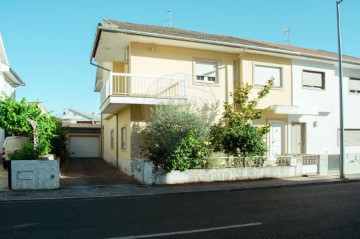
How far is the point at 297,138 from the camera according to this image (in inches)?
708

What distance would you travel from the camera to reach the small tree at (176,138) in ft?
40.0

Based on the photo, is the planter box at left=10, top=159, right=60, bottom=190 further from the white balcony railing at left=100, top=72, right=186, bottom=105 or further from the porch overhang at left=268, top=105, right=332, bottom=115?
the porch overhang at left=268, top=105, right=332, bottom=115

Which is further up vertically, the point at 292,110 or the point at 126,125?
the point at 292,110

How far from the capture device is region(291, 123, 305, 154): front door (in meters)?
17.8

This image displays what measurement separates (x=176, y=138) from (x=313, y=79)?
10153 millimetres

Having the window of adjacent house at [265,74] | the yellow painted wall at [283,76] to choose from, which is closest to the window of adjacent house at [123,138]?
the yellow painted wall at [283,76]

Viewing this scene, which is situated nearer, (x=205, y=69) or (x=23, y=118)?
(x=23, y=118)

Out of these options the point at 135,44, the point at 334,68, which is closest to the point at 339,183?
the point at 334,68

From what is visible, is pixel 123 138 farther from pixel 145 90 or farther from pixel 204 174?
pixel 204 174

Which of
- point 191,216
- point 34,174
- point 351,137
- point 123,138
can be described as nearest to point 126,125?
point 123,138

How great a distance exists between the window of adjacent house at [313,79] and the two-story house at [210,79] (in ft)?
0.17

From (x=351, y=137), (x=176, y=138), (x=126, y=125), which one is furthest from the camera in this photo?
(x=351, y=137)

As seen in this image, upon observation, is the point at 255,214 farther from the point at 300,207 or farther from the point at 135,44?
the point at 135,44

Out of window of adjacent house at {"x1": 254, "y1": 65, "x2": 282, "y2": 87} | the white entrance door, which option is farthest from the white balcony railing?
the white entrance door
